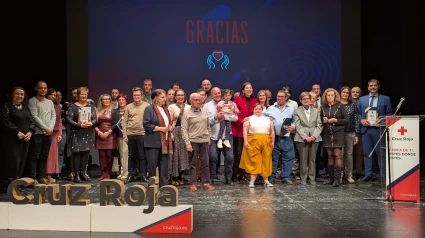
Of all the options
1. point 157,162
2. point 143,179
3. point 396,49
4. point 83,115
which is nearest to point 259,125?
point 157,162

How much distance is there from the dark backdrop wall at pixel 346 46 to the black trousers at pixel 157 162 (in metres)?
3.66

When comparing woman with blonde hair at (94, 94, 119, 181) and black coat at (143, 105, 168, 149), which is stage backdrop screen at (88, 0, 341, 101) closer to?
woman with blonde hair at (94, 94, 119, 181)

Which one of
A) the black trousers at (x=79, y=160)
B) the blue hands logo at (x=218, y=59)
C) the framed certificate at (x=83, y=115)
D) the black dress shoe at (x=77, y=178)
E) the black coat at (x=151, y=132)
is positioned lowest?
the black dress shoe at (x=77, y=178)

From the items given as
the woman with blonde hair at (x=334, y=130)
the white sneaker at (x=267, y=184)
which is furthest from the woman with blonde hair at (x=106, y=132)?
the woman with blonde hair at (x=334, y=130)

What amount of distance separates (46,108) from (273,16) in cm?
502

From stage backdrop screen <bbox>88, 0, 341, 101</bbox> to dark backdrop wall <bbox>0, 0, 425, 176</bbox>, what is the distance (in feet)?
0.85

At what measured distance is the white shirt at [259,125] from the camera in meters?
7.64

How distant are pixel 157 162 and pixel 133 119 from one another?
125cm

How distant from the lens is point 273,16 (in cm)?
1038

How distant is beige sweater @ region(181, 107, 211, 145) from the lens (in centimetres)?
718

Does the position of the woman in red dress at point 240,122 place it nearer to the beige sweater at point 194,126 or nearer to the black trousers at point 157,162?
the beige sweater at point 194,126

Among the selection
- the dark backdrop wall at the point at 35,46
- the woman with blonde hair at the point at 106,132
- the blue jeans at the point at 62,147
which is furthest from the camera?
the dark backdrop wall at the point at 35,46

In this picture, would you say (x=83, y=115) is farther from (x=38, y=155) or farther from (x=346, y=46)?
(x=346, y=46)

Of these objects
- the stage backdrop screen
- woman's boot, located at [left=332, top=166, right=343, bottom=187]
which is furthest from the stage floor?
the stage backdrop screen
